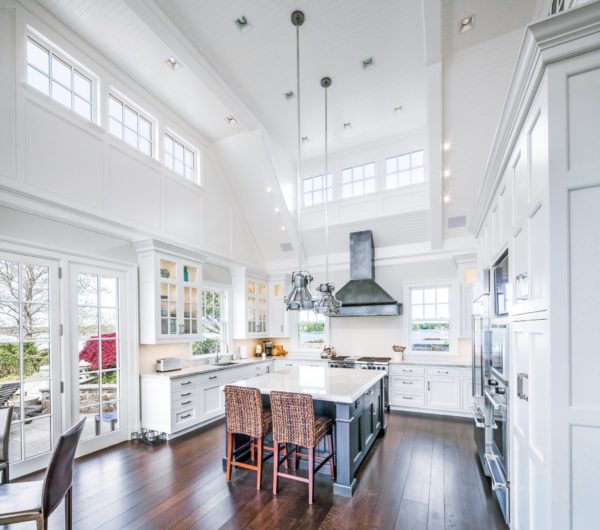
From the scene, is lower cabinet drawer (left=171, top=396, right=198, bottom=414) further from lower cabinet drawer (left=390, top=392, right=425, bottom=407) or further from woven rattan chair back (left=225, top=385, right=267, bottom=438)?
lower cabinet drawer (left=390, top=392, right=425, bottom=407)

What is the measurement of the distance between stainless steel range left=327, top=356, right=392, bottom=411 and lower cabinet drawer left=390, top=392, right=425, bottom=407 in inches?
4.5

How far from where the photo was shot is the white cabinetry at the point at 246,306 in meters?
6.61

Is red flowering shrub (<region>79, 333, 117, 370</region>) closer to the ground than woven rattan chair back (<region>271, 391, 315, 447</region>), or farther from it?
farther from it

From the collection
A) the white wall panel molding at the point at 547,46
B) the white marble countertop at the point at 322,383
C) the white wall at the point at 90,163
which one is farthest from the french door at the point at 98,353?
the white wall panel molding at the point at 547,46

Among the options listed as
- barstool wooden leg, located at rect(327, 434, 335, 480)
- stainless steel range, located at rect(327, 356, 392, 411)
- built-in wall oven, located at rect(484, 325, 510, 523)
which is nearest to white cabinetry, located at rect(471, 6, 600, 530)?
built-in wall oven, located at rect(484, 325, 510, 523)

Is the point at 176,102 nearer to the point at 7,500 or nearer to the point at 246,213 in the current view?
the point at 246,213

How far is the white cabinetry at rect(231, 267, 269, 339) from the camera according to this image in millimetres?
6613

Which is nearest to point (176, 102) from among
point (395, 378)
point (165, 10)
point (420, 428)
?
point (165, 10)

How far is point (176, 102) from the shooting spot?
5.16m

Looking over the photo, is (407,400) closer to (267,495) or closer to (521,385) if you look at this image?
(267,495)

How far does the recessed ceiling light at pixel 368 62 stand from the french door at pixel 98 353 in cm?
412

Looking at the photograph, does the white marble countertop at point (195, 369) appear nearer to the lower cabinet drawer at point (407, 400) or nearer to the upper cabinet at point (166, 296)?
the upper cabinet at point (166, 296)

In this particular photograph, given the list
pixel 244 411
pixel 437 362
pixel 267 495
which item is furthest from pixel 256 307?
pixel 267 495

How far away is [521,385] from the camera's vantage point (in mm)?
1977
